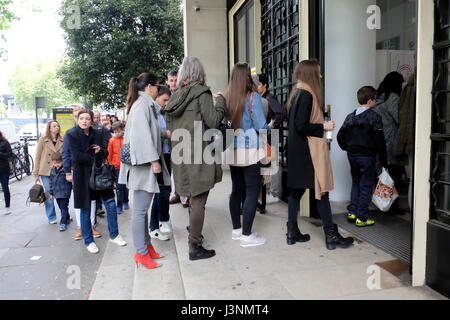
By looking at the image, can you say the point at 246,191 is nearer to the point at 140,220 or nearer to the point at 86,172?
the point at 140,220

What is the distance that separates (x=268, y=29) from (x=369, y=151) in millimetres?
2959

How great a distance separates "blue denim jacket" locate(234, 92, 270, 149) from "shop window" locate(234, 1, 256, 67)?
4.74 meters

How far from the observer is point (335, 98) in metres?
5.66

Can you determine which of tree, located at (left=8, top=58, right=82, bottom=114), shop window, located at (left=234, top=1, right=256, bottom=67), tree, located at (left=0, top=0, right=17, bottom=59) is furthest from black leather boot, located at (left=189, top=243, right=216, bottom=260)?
tree, located at (left=8, top=58, right=82, bottom=114)

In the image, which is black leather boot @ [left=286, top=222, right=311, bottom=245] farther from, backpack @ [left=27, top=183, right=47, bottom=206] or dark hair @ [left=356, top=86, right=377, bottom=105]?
backpack @ [left=27, top=183, right=47, bottom=206]

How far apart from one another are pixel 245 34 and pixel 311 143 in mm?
5805

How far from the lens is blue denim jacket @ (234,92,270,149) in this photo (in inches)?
146

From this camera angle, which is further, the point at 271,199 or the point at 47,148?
the point at 271,199

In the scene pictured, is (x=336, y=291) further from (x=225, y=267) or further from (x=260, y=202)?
(x=260, y=202)

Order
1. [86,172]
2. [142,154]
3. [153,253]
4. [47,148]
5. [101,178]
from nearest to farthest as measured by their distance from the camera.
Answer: [142,154] < [153,253] < [101,178] < [86,172] < [47,148]

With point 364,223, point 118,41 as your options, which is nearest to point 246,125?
point 364,223

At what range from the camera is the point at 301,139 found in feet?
12.1

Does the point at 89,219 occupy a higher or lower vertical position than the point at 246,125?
lower

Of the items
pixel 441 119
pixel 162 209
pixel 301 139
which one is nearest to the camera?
pixel 441 119
